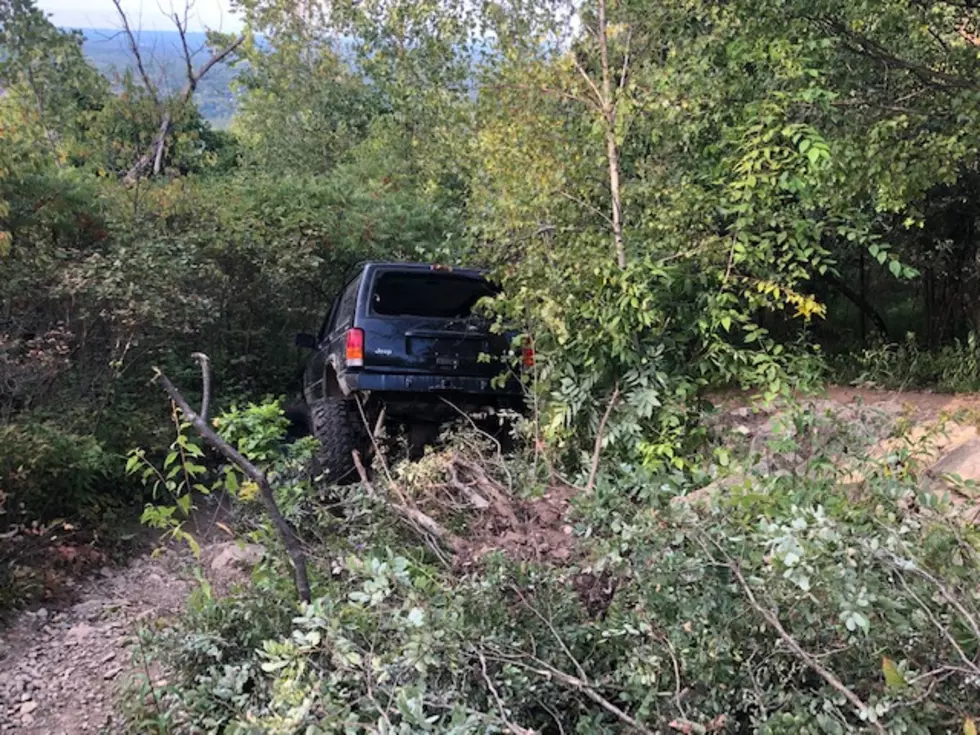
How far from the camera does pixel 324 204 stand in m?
10.2

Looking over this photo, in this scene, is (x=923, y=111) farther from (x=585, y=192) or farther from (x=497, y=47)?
(x=497, y=47)

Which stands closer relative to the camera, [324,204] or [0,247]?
[0,247]

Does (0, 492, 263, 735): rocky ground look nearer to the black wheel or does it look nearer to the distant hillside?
the black wheel

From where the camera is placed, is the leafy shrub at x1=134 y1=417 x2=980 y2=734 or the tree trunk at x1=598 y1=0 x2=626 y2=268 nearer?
the leafy shrub at x1=134 y1=417 x2=980 y2=734

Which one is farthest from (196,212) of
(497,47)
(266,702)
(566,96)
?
(266,702)

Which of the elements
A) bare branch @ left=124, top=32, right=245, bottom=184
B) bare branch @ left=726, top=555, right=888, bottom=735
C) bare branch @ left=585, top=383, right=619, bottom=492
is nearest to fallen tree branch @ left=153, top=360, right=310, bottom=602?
bare branch @ left=726, top=555, right=888, bottom=735

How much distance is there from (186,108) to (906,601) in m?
12.4

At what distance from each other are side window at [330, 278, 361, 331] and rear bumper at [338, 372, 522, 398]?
0.54m

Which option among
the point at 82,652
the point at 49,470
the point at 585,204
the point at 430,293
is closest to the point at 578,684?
the point at 82,652

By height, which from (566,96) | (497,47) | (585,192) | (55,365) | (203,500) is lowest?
(203,500)

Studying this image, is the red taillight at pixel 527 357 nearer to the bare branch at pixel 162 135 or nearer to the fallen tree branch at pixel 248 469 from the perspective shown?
the fallen tree branch at pixel 248 469

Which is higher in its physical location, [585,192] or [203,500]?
[585,192]

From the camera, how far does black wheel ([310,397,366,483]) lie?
5906 millimetres

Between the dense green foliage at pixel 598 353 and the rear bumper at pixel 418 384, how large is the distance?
2.33ft
